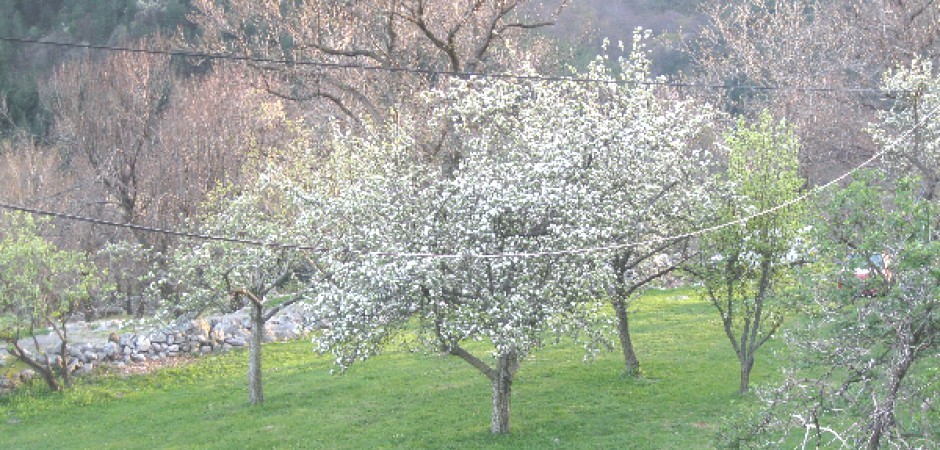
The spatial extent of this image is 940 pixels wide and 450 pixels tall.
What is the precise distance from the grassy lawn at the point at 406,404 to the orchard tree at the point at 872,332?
534 cm

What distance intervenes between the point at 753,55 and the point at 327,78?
1427 cm

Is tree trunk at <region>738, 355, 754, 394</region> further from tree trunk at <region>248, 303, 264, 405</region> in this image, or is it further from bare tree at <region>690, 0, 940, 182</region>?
tree trunk at <region>248, 303, 264, 405</region>

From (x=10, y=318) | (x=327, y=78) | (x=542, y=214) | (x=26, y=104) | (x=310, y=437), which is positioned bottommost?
(x=310, y=437)

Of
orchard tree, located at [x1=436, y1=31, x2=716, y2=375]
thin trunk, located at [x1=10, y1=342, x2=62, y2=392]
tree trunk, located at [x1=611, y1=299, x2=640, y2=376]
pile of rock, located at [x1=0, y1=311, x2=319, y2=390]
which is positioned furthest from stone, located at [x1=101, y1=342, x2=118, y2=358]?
tree trunk, located at [x1=611, y1=299, x2=640, y2=376]

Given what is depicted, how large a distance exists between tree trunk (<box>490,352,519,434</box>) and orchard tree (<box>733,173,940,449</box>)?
20.1 ft

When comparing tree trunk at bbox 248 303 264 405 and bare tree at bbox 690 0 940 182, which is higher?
bare tree at bbox 690 0 940 182

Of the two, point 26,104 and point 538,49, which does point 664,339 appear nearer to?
point 538,49

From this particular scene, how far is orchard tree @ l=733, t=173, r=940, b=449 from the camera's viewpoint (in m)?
7.86

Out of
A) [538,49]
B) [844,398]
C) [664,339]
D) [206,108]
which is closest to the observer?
[844,398]

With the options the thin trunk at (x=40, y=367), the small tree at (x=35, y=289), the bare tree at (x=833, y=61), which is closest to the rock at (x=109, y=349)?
the small tree at (x=35, y=289)

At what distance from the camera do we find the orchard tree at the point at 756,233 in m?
15.1

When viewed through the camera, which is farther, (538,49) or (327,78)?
(538,49)

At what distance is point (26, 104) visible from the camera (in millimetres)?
53125

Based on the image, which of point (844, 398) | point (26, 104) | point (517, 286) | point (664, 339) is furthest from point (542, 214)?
point (26, 104)
